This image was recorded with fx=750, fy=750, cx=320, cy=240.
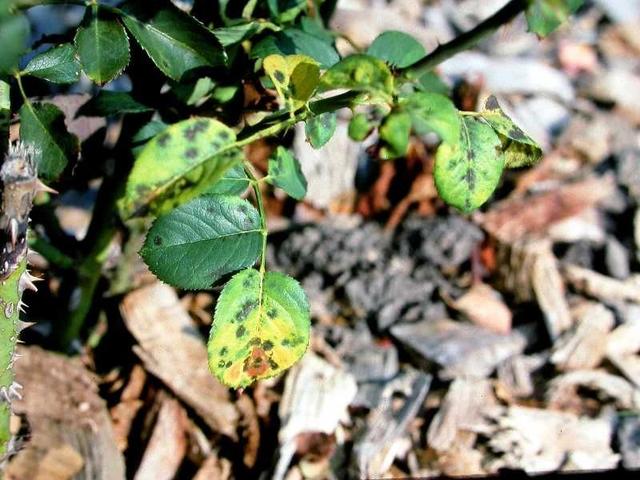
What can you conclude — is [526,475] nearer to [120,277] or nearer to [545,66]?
[120,277]

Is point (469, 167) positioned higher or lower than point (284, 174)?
higher

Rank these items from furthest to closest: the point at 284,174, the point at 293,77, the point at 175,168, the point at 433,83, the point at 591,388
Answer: the point at 591,388 < the point at 433,83 < the point at 284,174 < the point at 293,77 < the point at 175,168

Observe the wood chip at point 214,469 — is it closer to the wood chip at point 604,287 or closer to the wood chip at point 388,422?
the wood chip at point 388,422

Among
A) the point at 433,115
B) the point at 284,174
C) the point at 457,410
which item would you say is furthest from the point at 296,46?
the point at 457,410

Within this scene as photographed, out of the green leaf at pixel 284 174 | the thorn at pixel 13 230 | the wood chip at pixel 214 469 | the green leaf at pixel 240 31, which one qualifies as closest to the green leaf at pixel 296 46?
the green leaf at pixel 240 31

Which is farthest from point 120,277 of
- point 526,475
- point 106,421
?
point 526,475

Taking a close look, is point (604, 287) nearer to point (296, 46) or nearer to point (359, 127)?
point (296, 46)
